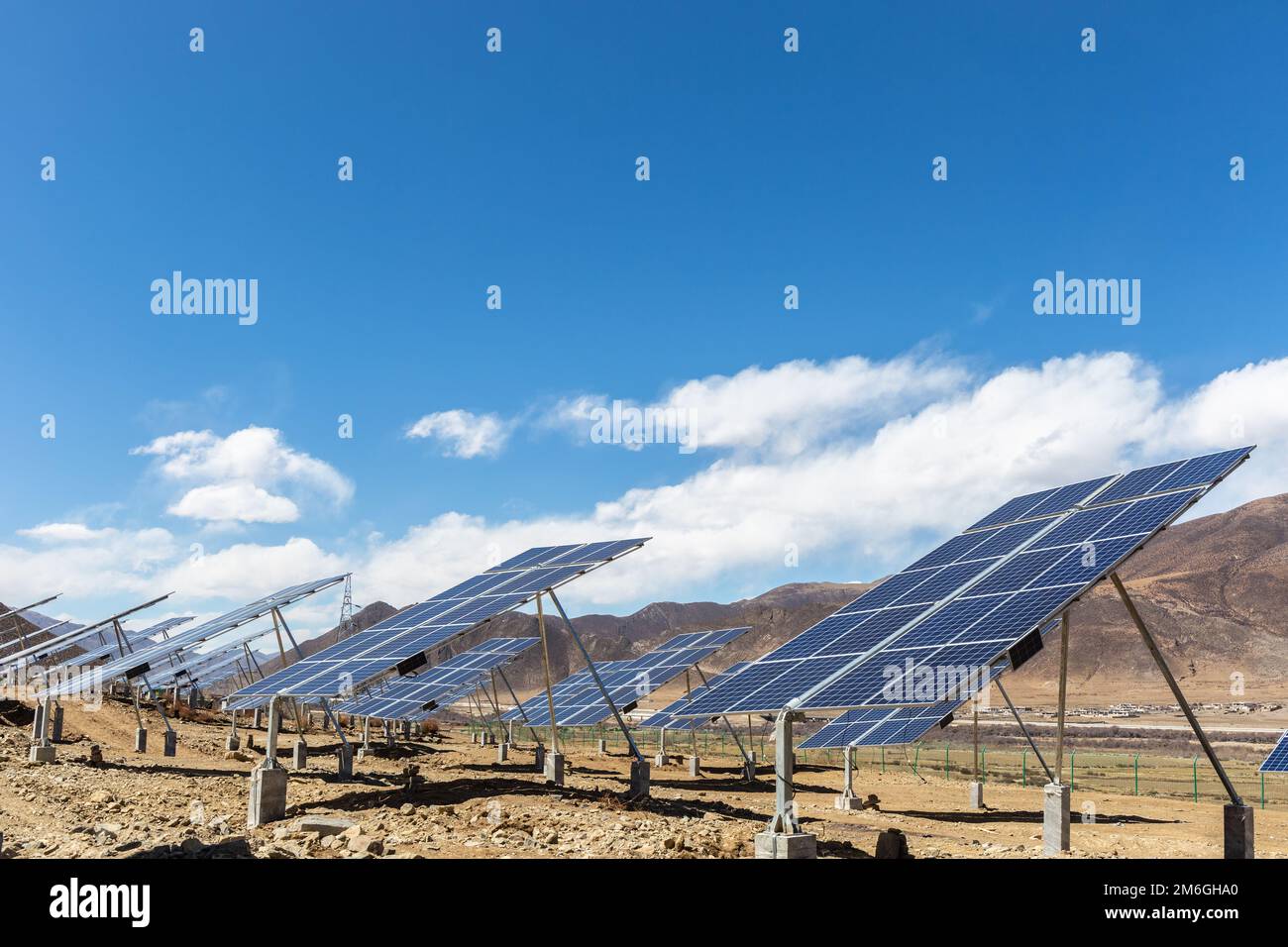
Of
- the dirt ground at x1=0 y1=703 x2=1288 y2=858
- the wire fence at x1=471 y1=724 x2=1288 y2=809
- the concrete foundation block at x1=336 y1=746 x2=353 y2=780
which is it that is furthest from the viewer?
the wire fence at x1=471 y1=724 x2=1288 y2=809

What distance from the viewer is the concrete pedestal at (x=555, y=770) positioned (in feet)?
99.4

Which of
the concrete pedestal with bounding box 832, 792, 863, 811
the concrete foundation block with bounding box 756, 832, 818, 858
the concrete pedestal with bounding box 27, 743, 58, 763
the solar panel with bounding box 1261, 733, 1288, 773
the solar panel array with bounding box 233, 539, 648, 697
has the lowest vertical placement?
the concrete pedestal with bounding box 832, 792, 863, 811

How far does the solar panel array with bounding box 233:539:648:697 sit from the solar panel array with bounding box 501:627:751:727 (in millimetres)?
7994

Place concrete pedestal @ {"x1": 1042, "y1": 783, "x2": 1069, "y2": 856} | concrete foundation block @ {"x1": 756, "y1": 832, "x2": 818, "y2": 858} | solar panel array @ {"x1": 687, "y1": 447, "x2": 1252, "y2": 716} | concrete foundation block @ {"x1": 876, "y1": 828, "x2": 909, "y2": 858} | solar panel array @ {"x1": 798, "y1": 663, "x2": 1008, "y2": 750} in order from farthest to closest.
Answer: solar panel array @ {"x1": 798, "y1": 663, "x2": 1008, "y2": 750} → concrete pedestal @ {"x1": 1042, "y1": 783, "x2": 1069, "y2": 856} → concrete foundation block @ {"x1": 876, "y1": 828, "x2": 909, "y2": 858} → solar panel array @ {"x1": 687, "y1": 447, "x2": 1252, "y2": 716} → concrete foundation block @ {"x1": 756, "y1": 832, "x2": 818, "y2": 858}

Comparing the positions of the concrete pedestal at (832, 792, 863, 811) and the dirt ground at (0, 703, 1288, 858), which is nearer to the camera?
the dirt ground at (0, 703, 1288, 858)

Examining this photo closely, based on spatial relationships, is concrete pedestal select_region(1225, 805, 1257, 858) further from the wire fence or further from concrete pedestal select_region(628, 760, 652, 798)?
the wire fence

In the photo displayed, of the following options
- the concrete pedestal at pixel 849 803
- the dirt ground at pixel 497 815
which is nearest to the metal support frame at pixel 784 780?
the dirt ground at pixel 497 815

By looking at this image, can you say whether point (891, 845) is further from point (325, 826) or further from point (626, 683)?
point (626, 683)

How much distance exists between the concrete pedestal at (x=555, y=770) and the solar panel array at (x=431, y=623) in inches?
208

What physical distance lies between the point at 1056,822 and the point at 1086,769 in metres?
37.4

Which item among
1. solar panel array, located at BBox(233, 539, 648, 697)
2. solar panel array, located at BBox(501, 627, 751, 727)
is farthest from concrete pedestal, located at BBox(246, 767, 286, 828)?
solar panel array, located at BBox(501, 627, 751, 727)

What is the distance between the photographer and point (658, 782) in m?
38.5

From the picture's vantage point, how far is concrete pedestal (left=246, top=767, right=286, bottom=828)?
23609mm
